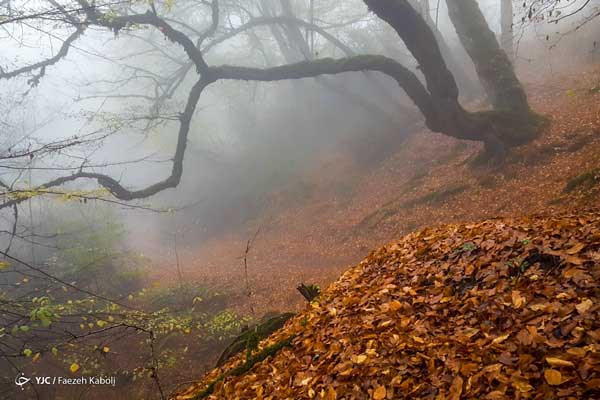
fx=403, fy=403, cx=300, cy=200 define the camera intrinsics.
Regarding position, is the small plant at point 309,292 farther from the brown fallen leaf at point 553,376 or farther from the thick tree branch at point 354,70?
the thick tree branch at point 354,70

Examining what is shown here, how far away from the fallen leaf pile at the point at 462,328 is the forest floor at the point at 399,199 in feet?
6.39

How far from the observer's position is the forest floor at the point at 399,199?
28.4ft

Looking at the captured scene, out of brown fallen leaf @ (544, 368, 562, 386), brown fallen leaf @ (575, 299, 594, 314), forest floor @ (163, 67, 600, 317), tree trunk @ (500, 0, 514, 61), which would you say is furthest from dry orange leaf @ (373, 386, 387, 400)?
tree trunk @ (500, 0, 514, 61)

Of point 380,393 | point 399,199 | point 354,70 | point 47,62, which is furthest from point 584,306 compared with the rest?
point 47,62

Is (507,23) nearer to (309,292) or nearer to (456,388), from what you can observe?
(309,292)

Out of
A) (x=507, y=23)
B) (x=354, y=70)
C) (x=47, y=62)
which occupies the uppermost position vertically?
(x=47, y=62)

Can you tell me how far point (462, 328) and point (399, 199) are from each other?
10.2 metres

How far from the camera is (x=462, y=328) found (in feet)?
9.94

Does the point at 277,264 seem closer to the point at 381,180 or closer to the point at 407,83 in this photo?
the point at 381,180

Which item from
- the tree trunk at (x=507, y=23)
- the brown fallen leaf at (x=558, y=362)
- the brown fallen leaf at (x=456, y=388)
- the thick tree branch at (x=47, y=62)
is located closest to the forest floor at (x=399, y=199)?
the tree trunk at (x=507, y=23)

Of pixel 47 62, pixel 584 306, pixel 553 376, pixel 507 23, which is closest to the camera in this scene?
pixel 553 376

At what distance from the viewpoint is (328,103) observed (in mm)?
23297

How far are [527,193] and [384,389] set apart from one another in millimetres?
7212

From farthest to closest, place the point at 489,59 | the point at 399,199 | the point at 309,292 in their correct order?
1. the point at 399,199
2. the point at 489,59
3. the point at 309,292
